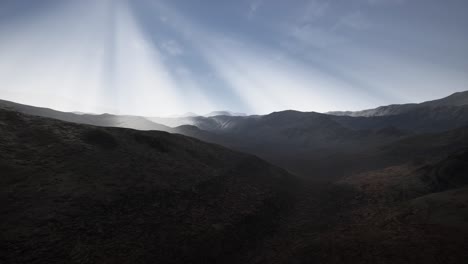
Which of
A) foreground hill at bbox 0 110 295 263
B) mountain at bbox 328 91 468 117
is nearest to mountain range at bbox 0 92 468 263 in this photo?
foreground hill at bbox 0 110 295 263

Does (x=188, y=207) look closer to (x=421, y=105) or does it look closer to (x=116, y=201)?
(x=116, y=201)

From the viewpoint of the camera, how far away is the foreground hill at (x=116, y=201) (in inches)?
422

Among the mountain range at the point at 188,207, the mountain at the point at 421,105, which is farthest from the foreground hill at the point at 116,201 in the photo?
the mountain at the point at 421,105

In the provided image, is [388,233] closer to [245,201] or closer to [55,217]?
[245,201]

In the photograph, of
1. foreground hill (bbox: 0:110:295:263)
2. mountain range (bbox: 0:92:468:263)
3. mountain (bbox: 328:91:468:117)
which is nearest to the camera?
foreground hill (bbox: 0:110:295:263)

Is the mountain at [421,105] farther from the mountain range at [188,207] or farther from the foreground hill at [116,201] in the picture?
the foreground hill at [116,201]

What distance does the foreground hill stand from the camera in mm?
10727

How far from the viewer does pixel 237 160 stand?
101ft

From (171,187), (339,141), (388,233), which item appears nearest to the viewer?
(388,233)

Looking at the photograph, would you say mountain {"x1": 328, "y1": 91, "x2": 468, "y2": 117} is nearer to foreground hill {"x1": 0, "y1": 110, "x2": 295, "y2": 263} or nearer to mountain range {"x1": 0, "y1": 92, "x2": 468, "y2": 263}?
mountain range {"x1": 0, "y1": 92, "x2": 468, "y2": 263}

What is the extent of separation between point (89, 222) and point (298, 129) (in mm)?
99662

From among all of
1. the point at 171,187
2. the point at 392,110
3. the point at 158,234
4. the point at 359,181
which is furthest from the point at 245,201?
the point at 392,110

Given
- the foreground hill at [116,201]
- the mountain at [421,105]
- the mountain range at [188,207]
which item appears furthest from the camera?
the mountain at [421,105]

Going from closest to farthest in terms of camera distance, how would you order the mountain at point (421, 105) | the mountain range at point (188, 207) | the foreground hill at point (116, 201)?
the foreground hill at point (116, 201) < the mountain range at point (188, 207) < the mountain at point (421, 105)
